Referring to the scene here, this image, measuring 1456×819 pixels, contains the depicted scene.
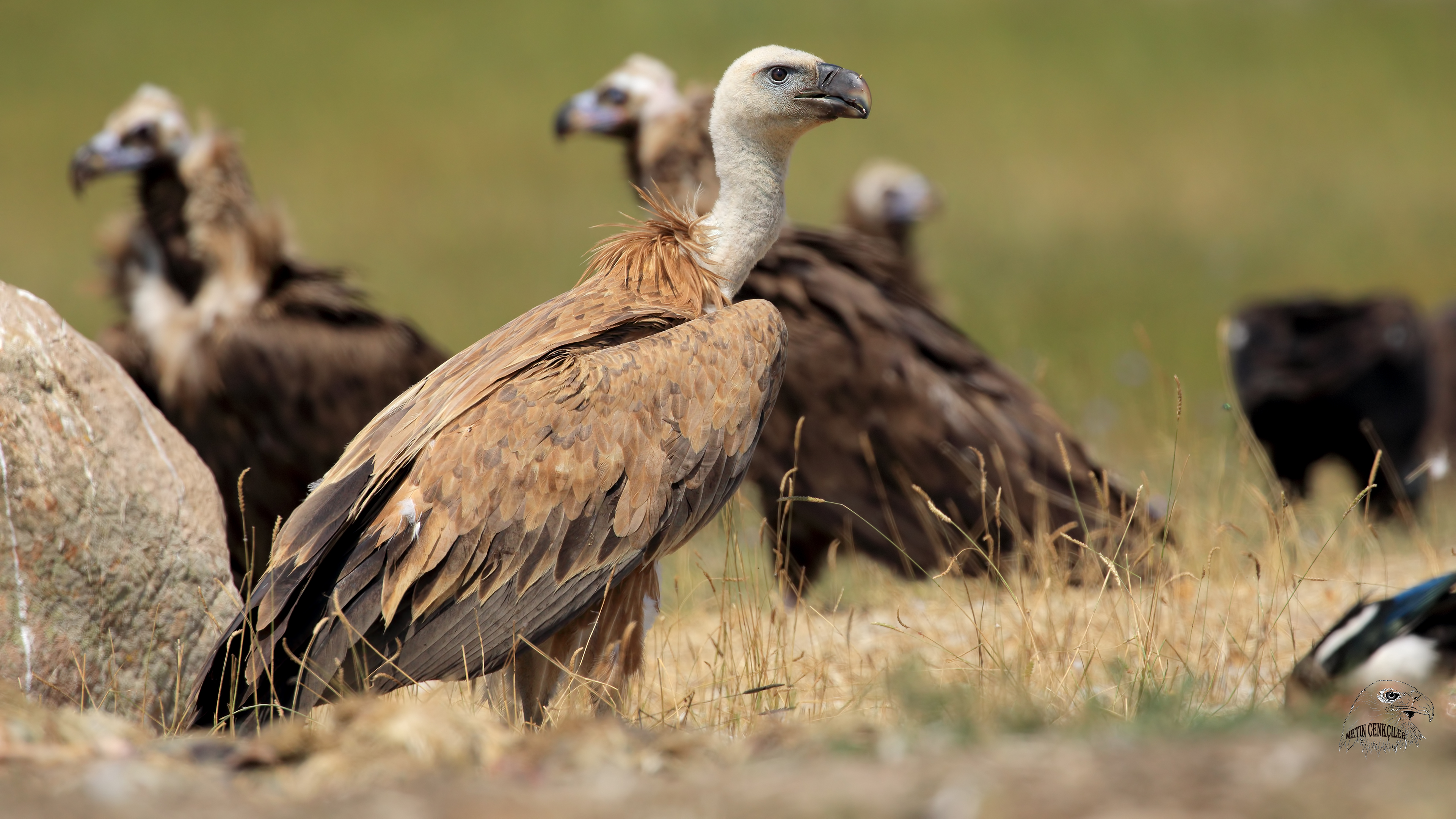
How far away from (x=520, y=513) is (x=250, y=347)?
131 inches

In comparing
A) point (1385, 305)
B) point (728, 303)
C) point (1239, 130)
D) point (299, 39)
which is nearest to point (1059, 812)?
point (728, 303)

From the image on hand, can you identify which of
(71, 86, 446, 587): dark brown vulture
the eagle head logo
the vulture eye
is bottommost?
the eagle head logo

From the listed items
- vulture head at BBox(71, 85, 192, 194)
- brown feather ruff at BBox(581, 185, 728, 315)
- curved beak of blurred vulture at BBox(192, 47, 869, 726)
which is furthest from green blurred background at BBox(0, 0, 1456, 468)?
curved beak of blurred vulture at BBox(192, 47, 869, 726)

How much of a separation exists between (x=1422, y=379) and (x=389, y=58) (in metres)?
27.7

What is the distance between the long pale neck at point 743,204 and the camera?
3904 millimetres

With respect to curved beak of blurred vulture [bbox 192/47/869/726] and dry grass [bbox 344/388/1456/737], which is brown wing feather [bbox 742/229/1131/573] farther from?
curved beak of blurred vulture [bbox 192/47/869/726]

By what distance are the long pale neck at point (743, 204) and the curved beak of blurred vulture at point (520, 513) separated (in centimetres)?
24

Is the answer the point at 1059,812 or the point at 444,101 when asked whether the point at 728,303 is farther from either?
the point at 444,101

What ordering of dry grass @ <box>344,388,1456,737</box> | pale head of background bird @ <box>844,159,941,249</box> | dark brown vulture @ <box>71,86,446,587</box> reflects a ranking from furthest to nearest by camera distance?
1. pale head of background bird @ <box>844,159,941,249</box>
2. dark brown vulture @ <box>71,86,446,587</box>
3. dry grass @ <box>344,388,1456,737</box>

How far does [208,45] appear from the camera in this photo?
3152 cm

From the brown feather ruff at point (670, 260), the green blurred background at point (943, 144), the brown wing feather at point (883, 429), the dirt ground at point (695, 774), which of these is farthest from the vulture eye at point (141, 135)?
the green blurred background at point (943, 144)

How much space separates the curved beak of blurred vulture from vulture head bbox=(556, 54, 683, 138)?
10.1 feet

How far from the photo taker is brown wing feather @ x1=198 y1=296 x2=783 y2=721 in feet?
10.6

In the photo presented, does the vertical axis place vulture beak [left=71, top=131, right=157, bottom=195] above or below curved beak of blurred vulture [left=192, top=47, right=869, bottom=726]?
above
